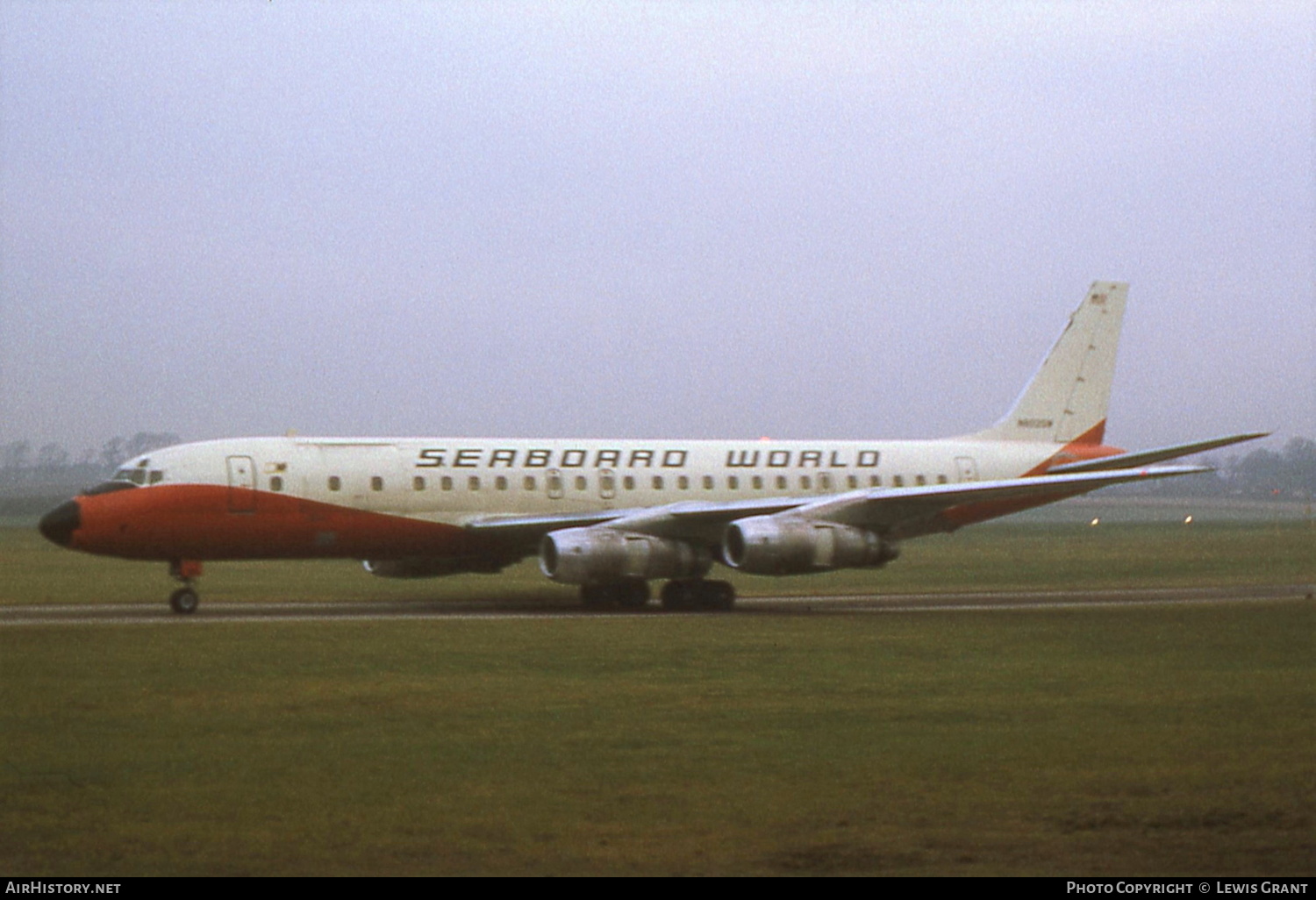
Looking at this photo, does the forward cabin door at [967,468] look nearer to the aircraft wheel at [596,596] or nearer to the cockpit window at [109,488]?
the aircraft wheel at [596,596]

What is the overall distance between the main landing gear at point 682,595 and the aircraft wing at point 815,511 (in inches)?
35.0

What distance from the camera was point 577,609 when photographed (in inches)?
1153

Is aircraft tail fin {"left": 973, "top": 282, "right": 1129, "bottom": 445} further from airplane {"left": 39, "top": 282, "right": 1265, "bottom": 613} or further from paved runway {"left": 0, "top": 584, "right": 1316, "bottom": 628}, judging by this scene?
paved runway {"left": 0, "top": 584, "right": 1316, "bottom": 628}

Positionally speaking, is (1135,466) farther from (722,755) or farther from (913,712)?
(722,755)

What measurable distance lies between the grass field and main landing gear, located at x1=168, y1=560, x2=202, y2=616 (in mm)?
2978

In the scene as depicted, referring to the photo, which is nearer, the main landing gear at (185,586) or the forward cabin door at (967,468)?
the main landing gear at (185,586)

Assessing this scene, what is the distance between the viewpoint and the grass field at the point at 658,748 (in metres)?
8.99

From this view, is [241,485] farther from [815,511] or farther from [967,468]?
[967,468]

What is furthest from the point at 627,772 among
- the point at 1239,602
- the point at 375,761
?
the point at 1239,602

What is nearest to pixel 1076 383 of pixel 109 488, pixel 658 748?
pixel 109 488

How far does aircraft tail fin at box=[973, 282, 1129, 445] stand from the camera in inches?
1415

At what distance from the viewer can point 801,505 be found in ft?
97.9

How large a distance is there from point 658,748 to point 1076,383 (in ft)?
85.3

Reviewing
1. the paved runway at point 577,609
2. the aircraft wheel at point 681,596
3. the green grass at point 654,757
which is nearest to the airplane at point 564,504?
the aircraft wheel at point 681,596
